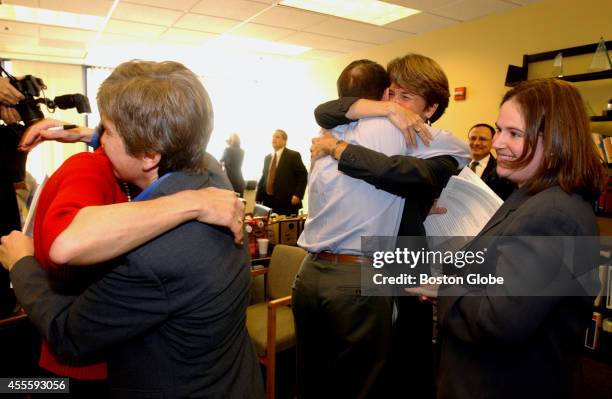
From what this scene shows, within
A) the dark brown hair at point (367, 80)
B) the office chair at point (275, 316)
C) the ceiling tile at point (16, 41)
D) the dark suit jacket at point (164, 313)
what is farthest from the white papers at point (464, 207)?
the ceiling tile at point (16, 41)

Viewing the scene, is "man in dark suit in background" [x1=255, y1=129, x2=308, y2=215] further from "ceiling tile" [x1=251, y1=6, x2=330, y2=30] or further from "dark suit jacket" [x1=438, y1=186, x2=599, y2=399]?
"dark suit jacket" [x1=438, y1=186, x2=599, y2=399]

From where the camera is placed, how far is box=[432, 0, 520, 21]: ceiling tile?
4090 mm

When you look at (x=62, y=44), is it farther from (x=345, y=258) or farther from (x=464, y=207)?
(x=464, y=207)

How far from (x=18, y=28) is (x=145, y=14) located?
6.44 ft

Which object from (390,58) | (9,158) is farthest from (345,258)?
(390,58)

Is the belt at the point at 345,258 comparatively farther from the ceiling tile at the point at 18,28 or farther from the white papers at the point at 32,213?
the ceiling tile at the point at 18,28

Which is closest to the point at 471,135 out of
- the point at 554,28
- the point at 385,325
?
the point at 554,28

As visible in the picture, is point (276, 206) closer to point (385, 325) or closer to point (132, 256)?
point (385, 325)

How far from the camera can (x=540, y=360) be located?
0.95 metres

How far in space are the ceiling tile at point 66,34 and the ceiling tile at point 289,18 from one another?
2475 millimetres

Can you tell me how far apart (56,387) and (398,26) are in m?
5.04

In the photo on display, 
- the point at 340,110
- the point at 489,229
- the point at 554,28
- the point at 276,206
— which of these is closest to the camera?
the point at 489,229

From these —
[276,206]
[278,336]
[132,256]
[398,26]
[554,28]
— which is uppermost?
[398,26]

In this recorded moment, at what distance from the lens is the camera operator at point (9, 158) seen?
1477 mm
